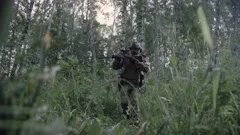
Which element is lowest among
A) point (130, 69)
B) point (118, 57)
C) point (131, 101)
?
point (131, 101)

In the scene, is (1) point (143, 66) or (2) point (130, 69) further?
(2) point (130, 69)

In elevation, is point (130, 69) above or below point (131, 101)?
above

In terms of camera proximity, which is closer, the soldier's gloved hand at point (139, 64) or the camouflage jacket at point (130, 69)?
the soldier's gloved hand at point (139, 64)

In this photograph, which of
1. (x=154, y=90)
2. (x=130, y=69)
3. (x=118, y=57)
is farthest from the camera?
(x=130, y=69)

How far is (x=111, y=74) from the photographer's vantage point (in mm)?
8734

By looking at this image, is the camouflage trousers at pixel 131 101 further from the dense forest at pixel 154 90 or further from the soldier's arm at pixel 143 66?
the soldier's arm at pixel 143 66

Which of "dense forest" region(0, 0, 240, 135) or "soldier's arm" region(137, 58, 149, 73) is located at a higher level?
"soldier's arm" region(137, 58, 149, 73)

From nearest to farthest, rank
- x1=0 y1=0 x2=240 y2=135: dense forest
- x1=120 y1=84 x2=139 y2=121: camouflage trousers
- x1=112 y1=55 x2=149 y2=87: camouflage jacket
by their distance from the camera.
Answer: x1=0 y1=0 x2=240 y2=135: dense forest < x1=120 y1=84 x2=139 y2=121: camouflage trousers < x1=112 y1=55 x2=149 y2=87: camouflage jacket

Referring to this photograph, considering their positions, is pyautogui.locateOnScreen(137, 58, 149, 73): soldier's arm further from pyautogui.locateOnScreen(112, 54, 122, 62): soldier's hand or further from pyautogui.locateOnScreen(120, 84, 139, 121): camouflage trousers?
pyautogui.locateOnScreen(120, 84, 139, 121): camouflage trousers

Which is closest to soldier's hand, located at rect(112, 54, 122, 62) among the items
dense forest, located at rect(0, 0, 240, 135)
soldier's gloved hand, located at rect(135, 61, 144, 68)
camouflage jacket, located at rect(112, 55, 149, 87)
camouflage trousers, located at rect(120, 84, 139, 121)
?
camouflage jacket, located at rect(112, 55, 149, 87)

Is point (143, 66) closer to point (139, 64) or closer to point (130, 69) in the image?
point (139, 64)

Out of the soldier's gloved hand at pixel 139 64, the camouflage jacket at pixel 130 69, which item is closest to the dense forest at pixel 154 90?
the soldier's gloved hand at pixel 139 64

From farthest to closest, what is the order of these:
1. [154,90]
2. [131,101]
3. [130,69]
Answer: [130,69] < [131,101] < [154,90]

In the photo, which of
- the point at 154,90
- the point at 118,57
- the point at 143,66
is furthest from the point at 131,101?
the point at 154,90
